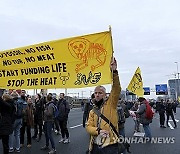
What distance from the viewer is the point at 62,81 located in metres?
6.38

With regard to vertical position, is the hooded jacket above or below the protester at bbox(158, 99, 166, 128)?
above

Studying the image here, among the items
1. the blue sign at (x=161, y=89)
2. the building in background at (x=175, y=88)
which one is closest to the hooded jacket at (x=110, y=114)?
the blue sign at (x=161, y=89)

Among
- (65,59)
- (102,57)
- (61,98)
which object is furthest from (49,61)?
(61,98)

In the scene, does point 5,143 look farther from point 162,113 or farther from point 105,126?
point 162,113

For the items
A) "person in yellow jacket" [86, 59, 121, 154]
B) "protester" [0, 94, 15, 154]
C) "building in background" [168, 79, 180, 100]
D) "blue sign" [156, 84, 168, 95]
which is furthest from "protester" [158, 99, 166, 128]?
"building in background" [168, 79, 180, 100]

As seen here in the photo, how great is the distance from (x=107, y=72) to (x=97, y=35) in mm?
820

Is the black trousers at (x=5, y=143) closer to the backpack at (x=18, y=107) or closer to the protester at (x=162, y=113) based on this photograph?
the backpack at (x=18, y=107)

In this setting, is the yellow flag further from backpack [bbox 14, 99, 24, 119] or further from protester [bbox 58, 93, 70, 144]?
backpack [bbox 14, 99, 24, 119]

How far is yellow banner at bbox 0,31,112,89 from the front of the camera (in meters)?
6.25

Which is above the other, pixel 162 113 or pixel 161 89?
pixel 161 89

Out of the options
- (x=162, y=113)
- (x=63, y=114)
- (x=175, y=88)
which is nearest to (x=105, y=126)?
(x=63, y=114)

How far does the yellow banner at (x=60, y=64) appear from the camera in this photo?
6250 mm

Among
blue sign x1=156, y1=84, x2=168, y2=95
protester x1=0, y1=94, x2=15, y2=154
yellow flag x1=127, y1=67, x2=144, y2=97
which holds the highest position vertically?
blue sign x1=156, y1=84, x2=168, y2=95

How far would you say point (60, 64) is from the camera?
6543 mm
